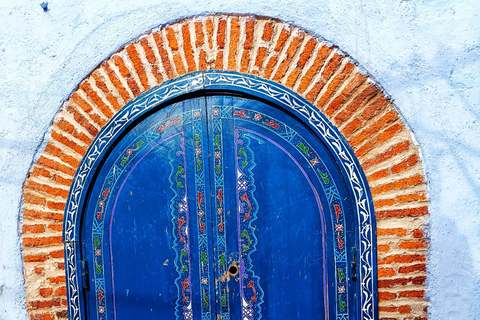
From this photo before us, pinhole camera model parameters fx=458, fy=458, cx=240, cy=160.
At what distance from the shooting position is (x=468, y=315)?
9.06ft

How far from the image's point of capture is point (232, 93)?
9.62ft

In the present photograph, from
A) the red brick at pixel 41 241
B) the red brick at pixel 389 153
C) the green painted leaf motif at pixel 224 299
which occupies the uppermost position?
the red brick at pixel 389 153

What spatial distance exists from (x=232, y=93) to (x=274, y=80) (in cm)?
28

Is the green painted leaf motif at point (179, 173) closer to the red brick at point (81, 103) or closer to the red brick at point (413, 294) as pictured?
the red brick at point (81, 103)

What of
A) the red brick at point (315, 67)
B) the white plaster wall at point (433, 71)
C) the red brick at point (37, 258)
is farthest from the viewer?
the red brick at point (37, 258)

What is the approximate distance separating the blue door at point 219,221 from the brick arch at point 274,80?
0.63 ft

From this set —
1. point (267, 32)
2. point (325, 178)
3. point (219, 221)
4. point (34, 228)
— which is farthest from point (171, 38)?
point (34, 228)

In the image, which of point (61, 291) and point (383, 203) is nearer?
point (383, 203)

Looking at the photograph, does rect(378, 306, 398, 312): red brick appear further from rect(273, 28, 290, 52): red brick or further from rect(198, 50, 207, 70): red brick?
rect(198, 50, 207, 70): red brick

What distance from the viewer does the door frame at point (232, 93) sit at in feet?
9.25

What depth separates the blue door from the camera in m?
2.91

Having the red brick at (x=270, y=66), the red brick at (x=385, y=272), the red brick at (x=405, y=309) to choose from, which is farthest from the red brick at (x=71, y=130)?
the red brick at (x=405, y=309)

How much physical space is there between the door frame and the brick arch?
0.04 metres

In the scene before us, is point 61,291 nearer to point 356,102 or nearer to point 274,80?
point 274,80
